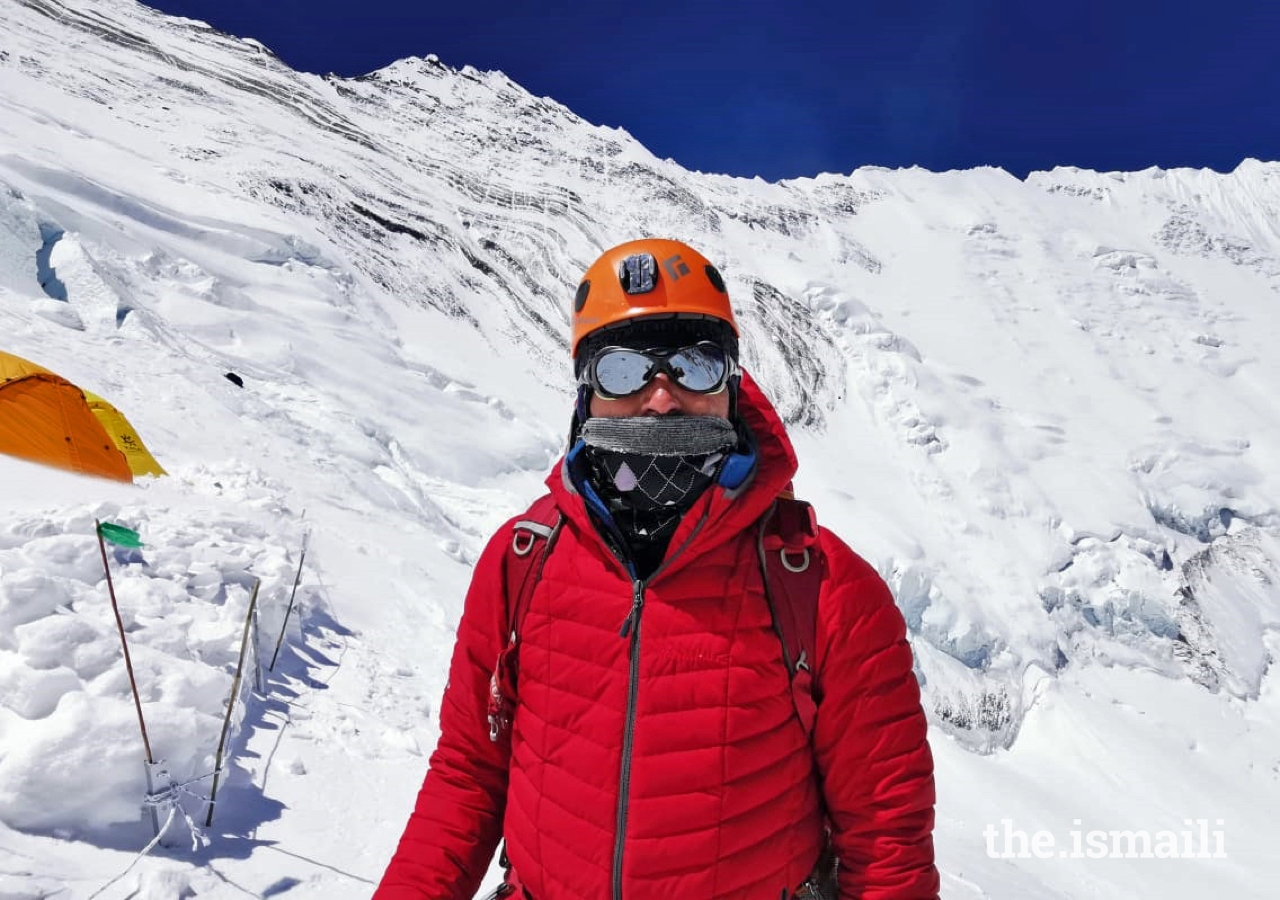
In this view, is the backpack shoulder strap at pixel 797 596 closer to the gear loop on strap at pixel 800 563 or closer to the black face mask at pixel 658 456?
the gear loop on strap at pixel 800 563

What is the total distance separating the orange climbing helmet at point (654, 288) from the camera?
6.81ft

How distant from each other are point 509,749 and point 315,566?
6402 mm

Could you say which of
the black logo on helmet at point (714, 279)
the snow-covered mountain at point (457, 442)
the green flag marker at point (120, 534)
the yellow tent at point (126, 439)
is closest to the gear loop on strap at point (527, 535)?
the black logo on helmet at point (714, 279)

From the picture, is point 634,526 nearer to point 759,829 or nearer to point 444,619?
point 759,829

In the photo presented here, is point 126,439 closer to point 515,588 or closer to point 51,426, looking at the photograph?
point 51,426

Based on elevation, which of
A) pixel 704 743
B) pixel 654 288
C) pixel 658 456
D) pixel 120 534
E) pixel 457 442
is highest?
pixel 457 442

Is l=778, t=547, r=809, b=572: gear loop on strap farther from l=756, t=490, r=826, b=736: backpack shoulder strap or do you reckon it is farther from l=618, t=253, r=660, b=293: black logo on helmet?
l=618, t=253, r=660, b=293: black logo on helmet

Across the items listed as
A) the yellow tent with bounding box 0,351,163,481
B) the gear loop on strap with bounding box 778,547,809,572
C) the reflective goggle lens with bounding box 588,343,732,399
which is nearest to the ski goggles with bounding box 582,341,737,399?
the reflective goggle lens with bounding box 588,343,732,399

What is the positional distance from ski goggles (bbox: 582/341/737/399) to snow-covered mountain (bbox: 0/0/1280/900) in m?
2.83

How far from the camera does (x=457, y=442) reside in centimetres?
1816

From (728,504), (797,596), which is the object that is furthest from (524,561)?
(797,596)

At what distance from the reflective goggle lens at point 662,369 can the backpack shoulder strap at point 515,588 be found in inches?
15.8

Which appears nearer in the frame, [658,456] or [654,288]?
[658,456]

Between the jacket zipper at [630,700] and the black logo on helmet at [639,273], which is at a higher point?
the black logo on helmet at [639,273]
